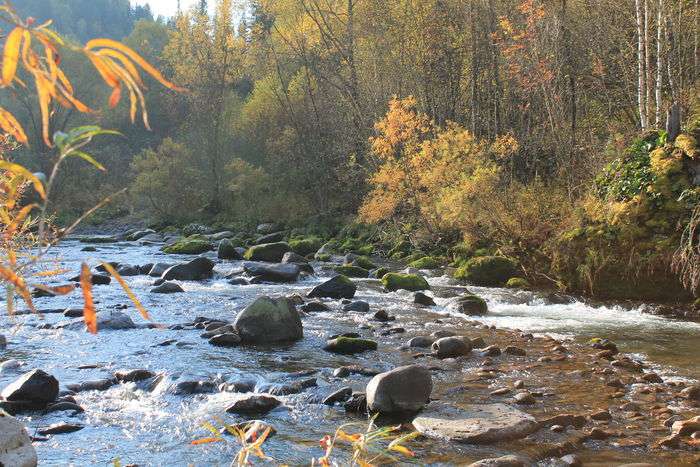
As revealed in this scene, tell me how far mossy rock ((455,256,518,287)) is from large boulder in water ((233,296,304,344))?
241 inches

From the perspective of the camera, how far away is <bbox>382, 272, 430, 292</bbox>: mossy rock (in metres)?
14.1

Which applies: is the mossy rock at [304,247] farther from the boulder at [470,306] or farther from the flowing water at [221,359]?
the boulder at [470,306]

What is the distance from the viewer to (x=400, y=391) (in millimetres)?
6562

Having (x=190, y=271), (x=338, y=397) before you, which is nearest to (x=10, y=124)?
(x=338, y=397)

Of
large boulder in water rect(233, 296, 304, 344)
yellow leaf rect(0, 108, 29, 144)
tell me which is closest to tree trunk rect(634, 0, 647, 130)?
large boulder in water rect(233, 296, 304, 344)

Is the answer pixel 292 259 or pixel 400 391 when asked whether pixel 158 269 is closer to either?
pixel 292 259

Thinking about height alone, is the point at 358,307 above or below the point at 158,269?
below

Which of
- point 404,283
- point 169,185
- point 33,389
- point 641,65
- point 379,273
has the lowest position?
point 379,273

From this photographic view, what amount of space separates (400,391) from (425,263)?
10972 millimetres

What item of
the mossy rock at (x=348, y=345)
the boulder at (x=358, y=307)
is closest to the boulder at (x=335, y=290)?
the boulder at (x=358, y=307)

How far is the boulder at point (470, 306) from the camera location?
1170 centimetres

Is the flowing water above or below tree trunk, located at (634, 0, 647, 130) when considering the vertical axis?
below

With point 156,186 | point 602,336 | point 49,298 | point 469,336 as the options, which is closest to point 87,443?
point 469,336

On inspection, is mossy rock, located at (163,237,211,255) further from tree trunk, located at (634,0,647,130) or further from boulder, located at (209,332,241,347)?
tree trunk, located at (634,0,647,130)
